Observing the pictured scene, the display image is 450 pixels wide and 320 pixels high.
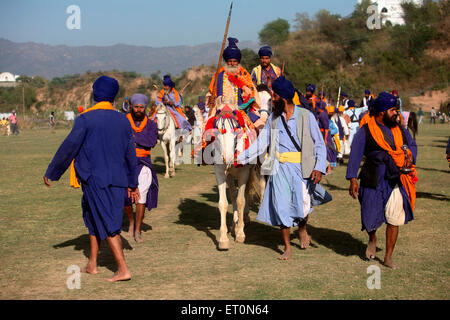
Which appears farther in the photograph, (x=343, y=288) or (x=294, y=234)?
(x=294, y=234)

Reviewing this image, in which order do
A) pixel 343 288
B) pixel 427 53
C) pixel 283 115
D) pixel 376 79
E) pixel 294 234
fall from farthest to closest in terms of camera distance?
pixel 427 53 < pixel 376 79 < pixel 294 234 < pixel 283 115 < pixel 343 288

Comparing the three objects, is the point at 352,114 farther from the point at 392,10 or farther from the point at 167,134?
the point at 392,10

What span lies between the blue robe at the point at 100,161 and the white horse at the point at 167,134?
9.17m

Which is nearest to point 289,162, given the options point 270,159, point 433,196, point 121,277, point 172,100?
point 270,159

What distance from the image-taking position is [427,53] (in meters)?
74.6

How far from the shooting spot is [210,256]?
24.7 ft

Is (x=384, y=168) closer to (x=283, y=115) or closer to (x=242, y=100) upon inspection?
(x=283, y=115)

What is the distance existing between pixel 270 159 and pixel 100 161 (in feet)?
7.40

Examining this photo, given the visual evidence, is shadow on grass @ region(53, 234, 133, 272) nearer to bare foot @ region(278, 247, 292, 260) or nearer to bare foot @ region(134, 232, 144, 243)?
bare foot @ region(134, 232, 144, 243)

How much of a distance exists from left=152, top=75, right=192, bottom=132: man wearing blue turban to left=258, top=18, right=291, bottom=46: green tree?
270ft

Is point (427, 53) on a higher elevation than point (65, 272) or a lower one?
higher

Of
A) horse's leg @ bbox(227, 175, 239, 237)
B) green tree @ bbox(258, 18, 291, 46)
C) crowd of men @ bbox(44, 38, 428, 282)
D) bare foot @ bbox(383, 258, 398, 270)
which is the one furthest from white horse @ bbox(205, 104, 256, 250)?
green tree @ bbox(258, 18, 291, 46)

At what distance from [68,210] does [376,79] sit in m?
62.0
